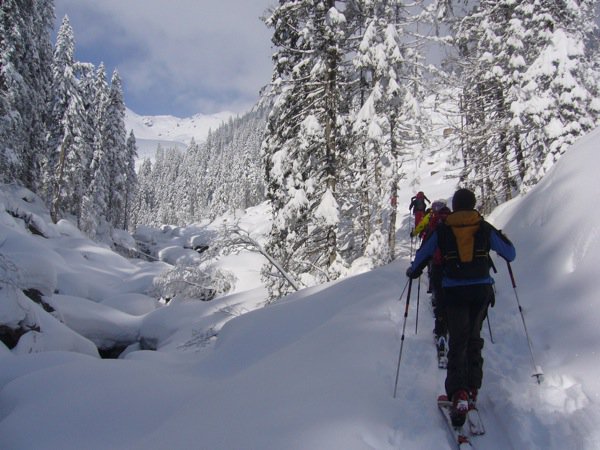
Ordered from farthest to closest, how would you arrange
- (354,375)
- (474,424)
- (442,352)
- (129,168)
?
(129,168) < (442,352) < (354,375) < (474,424)

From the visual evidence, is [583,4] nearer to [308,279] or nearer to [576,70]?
[576,70]

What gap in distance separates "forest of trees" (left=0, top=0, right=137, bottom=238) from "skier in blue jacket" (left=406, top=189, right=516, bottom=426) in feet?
46.3

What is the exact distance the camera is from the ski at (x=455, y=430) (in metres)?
3.58

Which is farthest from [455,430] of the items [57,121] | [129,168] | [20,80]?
[129,168]

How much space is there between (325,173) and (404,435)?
31.6 ft

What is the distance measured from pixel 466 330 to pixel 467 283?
472mm

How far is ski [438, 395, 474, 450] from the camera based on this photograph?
3.58 metres

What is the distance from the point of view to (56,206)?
104 feet

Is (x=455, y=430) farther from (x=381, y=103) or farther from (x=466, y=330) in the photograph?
(x=381, y=103)

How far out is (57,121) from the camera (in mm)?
32156

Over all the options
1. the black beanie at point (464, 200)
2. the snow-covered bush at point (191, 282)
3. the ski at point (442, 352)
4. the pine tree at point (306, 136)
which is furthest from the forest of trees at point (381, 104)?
the black beanie at point (464, 200)

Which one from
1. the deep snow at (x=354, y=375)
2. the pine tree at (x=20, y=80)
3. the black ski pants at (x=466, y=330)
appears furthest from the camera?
the pine tree at (x=20, y=80)

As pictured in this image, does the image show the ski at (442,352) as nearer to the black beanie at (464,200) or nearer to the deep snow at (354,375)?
the deep snow at (354,375)

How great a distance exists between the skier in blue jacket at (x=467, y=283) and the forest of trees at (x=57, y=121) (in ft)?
46.3
